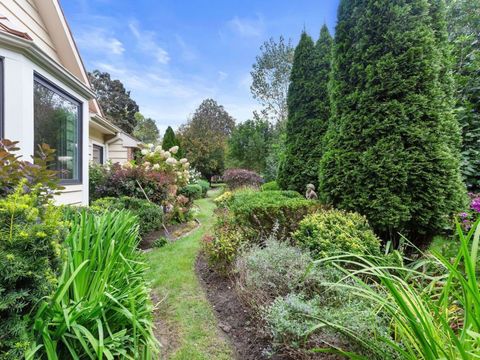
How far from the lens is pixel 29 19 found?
14.6 ft

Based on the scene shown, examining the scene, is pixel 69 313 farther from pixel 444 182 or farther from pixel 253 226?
pixel 444 182

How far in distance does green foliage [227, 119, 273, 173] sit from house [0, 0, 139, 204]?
44.4 ft

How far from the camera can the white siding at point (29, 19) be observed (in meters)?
3.93

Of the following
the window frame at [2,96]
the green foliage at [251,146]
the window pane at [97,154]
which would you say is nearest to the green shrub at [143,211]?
the window frame at [2,96]

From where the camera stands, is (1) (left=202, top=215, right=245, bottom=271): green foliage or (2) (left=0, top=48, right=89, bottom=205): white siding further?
(1) (left=202, top=215, right=245, bottom=271): green foliage

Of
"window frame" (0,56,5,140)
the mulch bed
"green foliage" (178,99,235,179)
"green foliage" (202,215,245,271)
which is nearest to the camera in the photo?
the mulch bed

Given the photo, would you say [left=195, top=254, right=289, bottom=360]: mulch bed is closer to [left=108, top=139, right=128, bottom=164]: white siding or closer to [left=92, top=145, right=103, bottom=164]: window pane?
[left=92, top=145, right=103, bottom=164]: window pane

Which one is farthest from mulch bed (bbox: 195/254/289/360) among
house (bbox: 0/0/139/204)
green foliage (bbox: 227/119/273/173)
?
green foliage (bbox: 227/119/273/173)

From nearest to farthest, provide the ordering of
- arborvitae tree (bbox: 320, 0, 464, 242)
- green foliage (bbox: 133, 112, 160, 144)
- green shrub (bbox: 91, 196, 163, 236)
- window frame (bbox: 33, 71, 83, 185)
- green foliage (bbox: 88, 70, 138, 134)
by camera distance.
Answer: arborvitae tree (bbox: 320, 0, 464, 242)
window frame (bbox: 33, 71, 83, 185)
green shrub (bbox: 91, 196, 163, 236)
green foliage (bbox: 88, 70, 138, 134)
green foliage (bbox: 133, 112, 160, 144)

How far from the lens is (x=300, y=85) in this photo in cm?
694

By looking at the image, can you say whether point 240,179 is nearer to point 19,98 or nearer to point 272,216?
point 272,216

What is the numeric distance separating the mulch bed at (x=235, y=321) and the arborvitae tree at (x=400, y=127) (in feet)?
7.21

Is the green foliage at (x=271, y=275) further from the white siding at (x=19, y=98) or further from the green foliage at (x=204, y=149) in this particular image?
the green foliage at (x=204, y=149)

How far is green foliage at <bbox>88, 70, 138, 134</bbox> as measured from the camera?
36000mm
